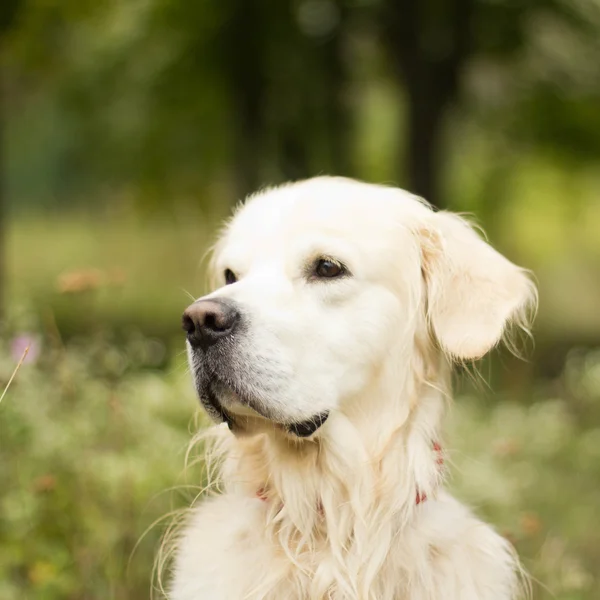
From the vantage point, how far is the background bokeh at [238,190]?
3.53 meters

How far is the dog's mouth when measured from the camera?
7.50 ft

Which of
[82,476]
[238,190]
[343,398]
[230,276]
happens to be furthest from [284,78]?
[343,398]

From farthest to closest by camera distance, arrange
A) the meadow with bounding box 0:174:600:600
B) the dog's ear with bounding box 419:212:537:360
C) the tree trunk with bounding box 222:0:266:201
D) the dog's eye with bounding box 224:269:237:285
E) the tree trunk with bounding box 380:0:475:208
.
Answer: the tree trunk with bounding box 222:0:266:201 < the tree trunk with bounding box 380:0:475:208 < the meadow with bounding box 0:174:600:600 < the dog's eye with bounding box 224:269:237:285 < the dog's ear with bounding box 419:212:537:360

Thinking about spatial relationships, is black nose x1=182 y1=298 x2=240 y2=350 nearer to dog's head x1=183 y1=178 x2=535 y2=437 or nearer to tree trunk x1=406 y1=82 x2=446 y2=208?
dog's head x1=183 y1=178 x2=535 y2=437

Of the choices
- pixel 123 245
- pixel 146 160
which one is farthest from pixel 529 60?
pixel 123 245

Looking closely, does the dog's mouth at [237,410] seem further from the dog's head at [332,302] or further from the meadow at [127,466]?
the meadow at [127,466]

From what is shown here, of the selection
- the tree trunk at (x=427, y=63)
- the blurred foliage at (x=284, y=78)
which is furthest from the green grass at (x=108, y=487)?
the blurred foliage at (x=284, y=78)

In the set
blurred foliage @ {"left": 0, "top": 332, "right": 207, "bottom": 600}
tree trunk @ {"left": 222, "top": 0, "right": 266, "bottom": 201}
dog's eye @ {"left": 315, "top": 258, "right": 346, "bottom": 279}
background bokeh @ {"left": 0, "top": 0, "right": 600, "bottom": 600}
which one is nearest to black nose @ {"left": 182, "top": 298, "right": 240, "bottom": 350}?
dog's eye @ {"left": 315, "top": 258, "right": 346, "bottom": 279}

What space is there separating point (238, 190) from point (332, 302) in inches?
359

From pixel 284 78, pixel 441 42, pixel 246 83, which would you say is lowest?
pixel 246 83

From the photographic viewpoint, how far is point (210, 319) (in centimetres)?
223

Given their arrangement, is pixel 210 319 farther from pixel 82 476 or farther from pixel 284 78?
pixel 284 78

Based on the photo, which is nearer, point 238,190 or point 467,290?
point 467,290

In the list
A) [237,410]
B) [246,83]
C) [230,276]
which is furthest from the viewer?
[246,83]
